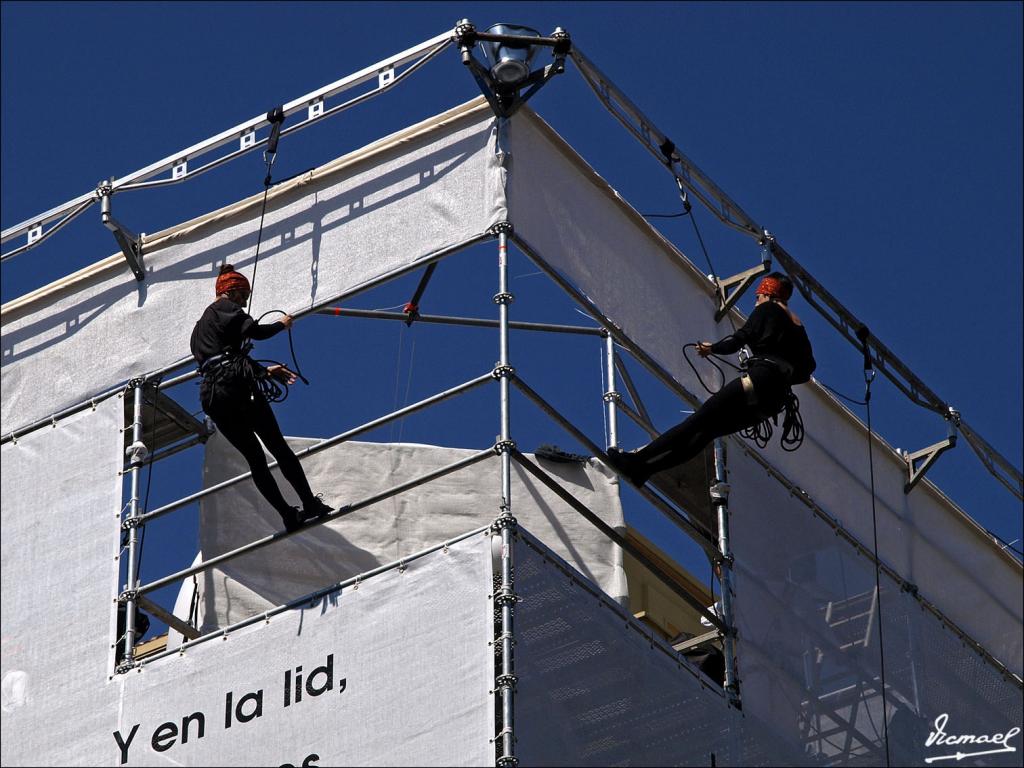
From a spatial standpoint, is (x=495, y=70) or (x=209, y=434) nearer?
(x=495, y=70)

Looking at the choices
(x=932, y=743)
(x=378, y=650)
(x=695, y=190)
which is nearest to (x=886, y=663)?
(x=932, y=743)

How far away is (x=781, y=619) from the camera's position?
67.6ft

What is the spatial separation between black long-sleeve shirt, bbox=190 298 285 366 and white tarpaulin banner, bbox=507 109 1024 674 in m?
2.02

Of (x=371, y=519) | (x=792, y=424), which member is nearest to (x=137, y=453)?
(x=371, y=519)

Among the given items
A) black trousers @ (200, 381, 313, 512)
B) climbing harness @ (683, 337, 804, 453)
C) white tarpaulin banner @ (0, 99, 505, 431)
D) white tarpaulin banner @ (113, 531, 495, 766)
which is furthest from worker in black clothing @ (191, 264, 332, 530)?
climbing harness @ (683, 337, 804, 453)

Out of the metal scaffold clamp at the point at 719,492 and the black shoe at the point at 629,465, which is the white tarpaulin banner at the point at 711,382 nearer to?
the metal scaffold clamp at the point at 719,492

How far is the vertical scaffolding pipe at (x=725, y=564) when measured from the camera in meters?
19.7

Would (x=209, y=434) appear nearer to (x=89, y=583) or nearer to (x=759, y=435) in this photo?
(x=89, y=583)

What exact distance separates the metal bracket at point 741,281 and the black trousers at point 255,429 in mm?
4352

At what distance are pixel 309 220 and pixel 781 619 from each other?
4.57 meters

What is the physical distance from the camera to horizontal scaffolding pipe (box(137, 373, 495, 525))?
1841cm

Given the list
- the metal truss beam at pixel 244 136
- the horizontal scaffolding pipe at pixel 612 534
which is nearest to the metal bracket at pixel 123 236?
the metal truss beam at pixel 244 136

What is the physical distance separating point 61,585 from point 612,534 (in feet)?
13.3

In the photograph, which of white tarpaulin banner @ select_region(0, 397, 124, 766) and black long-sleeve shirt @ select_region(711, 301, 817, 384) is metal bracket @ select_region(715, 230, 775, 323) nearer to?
black long-sleeve shirt @ select_region(711, 301, 817, 384)
